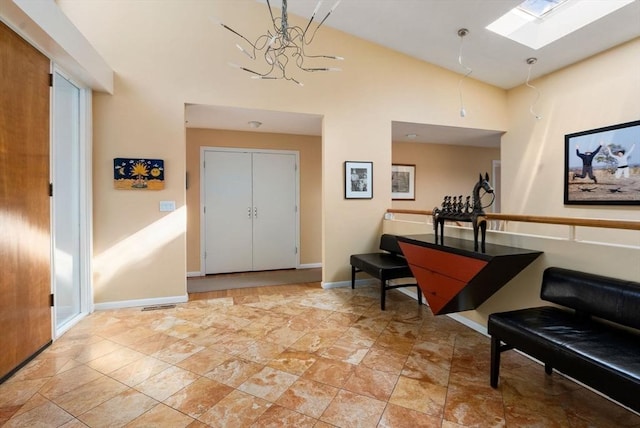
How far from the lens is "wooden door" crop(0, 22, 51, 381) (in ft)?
6.32

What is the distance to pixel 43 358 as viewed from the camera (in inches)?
87.0

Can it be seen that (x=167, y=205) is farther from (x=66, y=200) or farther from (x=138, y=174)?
(x=66, y=200)

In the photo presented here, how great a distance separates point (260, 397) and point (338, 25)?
4.06m

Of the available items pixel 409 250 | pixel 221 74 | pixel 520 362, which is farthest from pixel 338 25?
pixel 520 362

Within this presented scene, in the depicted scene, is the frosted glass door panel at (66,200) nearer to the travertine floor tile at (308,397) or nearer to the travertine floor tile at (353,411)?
the travertine floor tile at (308,397)

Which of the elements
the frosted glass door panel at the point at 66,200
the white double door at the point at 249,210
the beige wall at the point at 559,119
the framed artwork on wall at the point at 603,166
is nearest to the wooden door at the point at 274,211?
the white double door at the point at 249,210

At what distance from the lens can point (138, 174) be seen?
128 inches

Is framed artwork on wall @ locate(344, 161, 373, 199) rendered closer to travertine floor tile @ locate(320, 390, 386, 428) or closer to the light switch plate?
the light switch plate

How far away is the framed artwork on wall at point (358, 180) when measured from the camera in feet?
13.2

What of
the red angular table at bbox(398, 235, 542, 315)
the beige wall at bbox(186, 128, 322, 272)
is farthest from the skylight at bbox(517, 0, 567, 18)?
the beige wall at bbox(186, 128, 322, 272)

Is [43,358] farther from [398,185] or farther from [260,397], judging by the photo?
[398,185]

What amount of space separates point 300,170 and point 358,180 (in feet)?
4.73

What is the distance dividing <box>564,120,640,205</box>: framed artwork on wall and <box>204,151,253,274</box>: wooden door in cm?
450

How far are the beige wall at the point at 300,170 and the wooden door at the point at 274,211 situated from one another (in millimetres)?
165
